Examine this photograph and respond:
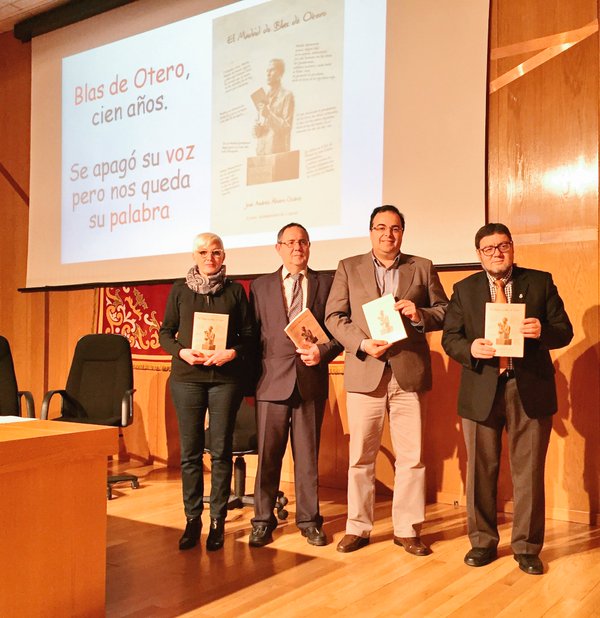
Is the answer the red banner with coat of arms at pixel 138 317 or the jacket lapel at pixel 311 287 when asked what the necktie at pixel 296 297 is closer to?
the jacket lapel at pixel 311 287

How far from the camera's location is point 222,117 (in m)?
5.00

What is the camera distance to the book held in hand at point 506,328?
275 cm

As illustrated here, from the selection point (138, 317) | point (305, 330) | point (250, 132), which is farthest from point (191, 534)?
point (250, 132)

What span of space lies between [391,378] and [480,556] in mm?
841

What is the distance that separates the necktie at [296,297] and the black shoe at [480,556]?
1.33 meters

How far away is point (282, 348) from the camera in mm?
3283

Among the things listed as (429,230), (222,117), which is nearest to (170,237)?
(222,117)

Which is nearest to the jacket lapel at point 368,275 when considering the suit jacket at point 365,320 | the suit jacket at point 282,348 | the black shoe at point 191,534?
the suit jacket at point 365,320

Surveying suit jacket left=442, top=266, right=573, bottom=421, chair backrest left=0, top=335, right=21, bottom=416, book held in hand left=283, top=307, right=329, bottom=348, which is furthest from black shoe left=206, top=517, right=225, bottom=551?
chair backrest left=0, top=335, right=21, bottom=416

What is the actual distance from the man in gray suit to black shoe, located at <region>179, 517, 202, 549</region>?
678mm

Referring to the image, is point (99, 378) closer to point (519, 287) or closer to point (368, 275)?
point (368, 275)

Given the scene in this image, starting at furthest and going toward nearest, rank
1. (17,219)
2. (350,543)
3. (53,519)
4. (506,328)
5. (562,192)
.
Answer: (17,219)
(562,192)
(350,543)
(506,328)
(53,519)

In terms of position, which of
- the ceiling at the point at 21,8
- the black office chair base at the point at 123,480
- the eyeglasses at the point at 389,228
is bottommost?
the black office chair base at the point at 123,480

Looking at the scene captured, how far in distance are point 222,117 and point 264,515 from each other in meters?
2.97
